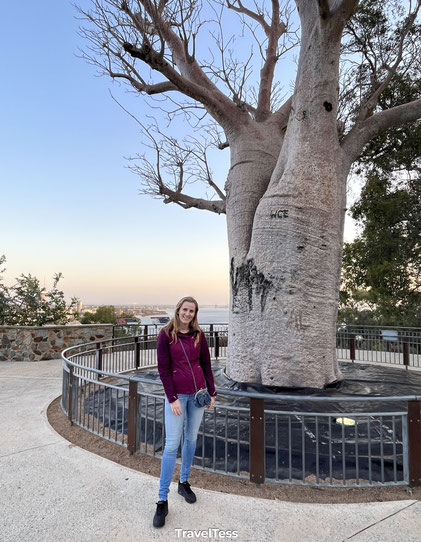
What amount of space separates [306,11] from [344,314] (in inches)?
900

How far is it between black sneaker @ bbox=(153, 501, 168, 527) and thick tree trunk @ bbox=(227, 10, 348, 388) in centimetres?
369

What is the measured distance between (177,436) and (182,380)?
0.46 meters

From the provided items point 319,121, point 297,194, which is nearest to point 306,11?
point 319,121

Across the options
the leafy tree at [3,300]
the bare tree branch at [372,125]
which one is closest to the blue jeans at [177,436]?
the bare tree branch at [372,125]

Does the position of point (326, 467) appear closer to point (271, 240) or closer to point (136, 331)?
point (271, 240)

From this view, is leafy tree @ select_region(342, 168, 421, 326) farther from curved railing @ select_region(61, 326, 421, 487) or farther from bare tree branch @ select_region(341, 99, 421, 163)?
curved railing @ select_region(61, 326, 421, 487)

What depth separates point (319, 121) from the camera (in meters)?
6.49


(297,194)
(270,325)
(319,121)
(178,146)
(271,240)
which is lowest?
(270,325)

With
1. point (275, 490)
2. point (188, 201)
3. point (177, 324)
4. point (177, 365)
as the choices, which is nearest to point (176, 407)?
point (177, 365)

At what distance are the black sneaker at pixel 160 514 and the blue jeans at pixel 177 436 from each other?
0.04 m

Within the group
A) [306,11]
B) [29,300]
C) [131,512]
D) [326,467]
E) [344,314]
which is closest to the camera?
[131,512]

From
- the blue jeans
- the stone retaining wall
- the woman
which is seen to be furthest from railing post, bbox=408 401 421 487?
the stone retaining wall

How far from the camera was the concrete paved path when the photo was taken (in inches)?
97.3

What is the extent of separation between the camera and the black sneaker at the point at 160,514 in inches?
100
